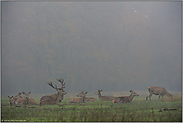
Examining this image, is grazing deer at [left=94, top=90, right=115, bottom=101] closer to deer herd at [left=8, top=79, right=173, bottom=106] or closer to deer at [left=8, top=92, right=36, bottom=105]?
deer herd at [left=8, top=79, right=173, bottom=106]

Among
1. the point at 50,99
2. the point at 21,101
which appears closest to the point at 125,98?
the point at 50,99

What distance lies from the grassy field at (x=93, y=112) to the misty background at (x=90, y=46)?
462 mm

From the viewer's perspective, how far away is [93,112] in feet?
17.4

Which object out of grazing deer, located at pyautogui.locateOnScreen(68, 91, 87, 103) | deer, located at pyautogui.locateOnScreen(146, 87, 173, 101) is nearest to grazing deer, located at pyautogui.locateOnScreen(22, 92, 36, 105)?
grazing deer, located at pyautogui.locateOnScreen(68, 91, 87, 103)

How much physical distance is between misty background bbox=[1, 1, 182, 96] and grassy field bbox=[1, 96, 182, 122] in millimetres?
462

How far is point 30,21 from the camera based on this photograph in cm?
584

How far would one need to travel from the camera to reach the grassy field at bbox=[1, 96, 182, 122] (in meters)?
5.21

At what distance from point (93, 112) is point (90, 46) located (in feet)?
6.50

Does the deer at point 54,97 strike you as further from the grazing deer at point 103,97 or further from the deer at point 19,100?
the grazing deer at point 103,97

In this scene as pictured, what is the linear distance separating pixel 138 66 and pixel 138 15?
1.59m

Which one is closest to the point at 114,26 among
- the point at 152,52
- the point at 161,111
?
the point at 152,52

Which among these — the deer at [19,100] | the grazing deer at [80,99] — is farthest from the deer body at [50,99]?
the grazing deer at [80,99]

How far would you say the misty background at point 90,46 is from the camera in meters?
5.67

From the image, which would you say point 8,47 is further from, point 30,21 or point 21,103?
point 21,103
